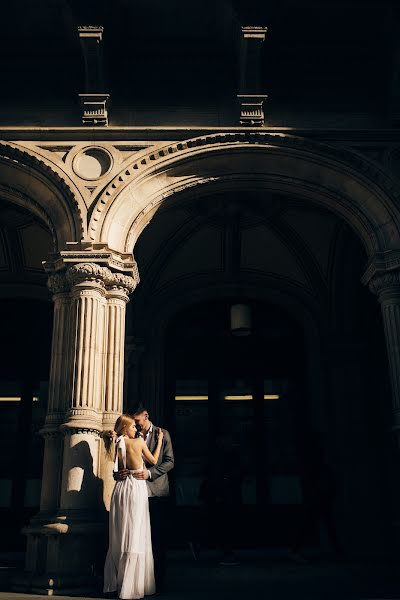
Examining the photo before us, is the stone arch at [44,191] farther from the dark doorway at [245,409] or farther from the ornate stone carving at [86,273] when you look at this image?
the dark doorway at [245,409]

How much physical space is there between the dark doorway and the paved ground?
104 inches

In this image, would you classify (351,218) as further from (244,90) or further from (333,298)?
(333,298)

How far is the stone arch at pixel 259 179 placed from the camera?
21.5 feet

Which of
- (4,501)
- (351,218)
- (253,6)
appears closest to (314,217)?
(351,218)

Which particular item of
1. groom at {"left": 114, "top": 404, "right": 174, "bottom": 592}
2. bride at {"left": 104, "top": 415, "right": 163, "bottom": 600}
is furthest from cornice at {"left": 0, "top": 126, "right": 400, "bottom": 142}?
bride at {"left": 104, "top": 415, "right": 163, "bottom": 600}

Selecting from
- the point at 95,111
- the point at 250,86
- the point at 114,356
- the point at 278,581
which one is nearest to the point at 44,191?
the point at 95,111

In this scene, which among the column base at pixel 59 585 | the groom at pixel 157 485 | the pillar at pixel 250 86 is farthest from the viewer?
the pillar at pixel 250 86

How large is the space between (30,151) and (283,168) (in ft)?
10.3

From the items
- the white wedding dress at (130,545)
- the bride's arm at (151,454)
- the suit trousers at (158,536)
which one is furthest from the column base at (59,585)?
the bride's arm at (151,454)

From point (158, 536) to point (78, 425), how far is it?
128cm

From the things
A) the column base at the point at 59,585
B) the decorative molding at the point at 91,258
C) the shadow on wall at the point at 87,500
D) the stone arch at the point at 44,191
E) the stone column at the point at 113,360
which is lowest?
the column base at the point at 59,585

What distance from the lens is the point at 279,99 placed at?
7.17 metres

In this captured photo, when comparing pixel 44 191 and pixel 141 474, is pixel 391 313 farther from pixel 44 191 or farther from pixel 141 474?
pixel 44 191

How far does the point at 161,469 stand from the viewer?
5.09 metres
